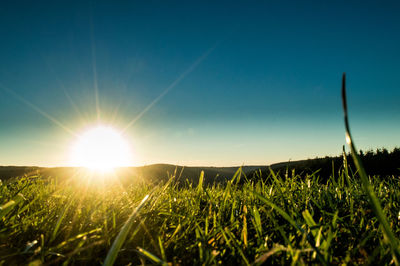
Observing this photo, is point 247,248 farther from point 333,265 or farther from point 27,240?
point 27,240

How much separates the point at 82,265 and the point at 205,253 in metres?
0.53

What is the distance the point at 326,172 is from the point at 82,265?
15828 millimetres

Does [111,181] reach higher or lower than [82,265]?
higher

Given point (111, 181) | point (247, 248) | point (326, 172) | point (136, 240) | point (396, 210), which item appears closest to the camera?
point (247, 248)

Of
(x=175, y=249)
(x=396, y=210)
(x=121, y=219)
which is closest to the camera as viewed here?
(x=175, y=249)

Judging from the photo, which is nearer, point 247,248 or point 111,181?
point 247,248

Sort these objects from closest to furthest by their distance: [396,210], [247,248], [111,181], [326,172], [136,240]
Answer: [247,248] < [136,240] < [396,210] < [111,181] < [326,172]

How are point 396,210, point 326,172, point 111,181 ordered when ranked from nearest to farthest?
point 396,210, point 111,181, point 326,172

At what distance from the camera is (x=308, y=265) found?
34.5 inches

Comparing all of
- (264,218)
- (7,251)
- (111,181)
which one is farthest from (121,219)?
(111,181)

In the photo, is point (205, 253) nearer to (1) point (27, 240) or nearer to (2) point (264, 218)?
(2) point (264, 218)

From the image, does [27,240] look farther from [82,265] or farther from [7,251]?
[82,265]

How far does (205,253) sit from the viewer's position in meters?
0.96

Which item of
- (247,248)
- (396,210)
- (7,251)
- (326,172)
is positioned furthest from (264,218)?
(326,172)
